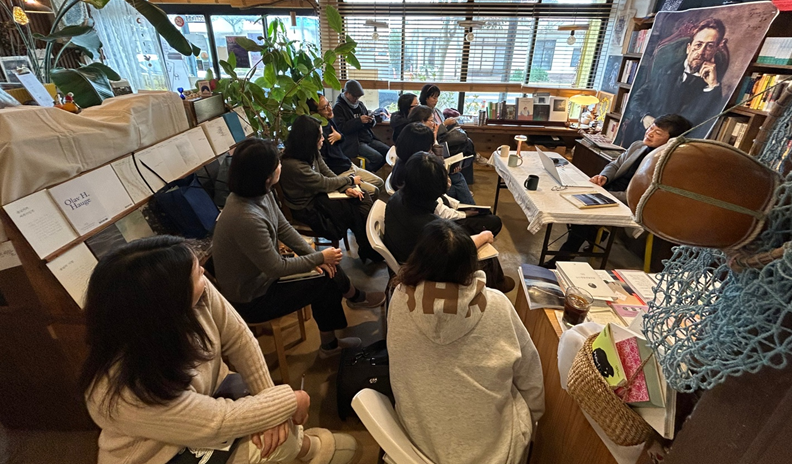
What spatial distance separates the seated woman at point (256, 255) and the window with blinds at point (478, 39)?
3591mm

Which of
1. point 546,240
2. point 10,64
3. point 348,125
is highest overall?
point 10,64

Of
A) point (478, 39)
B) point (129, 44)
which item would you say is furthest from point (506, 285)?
point (129, 44)

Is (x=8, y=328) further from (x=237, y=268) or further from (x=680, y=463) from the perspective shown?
(x=680, y=463)

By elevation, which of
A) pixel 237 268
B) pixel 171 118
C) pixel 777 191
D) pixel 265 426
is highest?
pixel 777 191

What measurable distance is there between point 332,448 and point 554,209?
1.89 m

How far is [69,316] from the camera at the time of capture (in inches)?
53.7

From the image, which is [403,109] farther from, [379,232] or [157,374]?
Answer: [157,374]

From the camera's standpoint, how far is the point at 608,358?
32.5 inches

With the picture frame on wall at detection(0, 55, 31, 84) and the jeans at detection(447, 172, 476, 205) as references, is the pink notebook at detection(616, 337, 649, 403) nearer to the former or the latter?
the jeans at detection(447, 172, 476, 205)

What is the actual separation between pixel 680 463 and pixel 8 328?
82.0 inches

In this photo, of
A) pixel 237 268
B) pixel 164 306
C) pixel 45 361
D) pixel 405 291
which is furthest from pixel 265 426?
pixel 45 361

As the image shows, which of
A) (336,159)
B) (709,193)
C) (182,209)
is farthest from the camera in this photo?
(336,159)

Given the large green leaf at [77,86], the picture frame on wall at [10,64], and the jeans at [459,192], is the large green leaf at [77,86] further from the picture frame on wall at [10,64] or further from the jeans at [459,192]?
the jeans at [459,192]

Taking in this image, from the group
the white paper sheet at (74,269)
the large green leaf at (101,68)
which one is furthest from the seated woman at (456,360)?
the large green leaf at (101,68)
